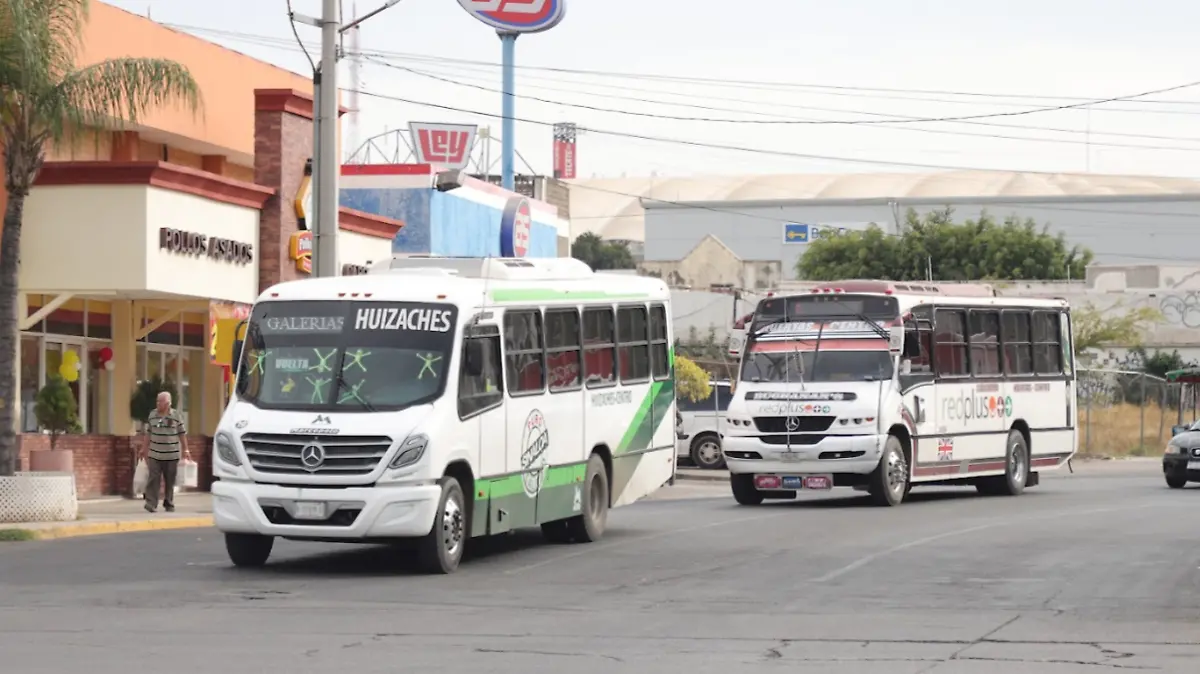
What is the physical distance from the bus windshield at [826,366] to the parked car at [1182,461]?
9728mm

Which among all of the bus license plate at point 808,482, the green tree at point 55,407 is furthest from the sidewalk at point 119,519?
the bus license plate at point 808,482

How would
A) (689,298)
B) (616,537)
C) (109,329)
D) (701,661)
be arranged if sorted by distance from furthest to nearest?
1. (689,298)
2. (109,329)
3. (616,537)
4. (701,661)

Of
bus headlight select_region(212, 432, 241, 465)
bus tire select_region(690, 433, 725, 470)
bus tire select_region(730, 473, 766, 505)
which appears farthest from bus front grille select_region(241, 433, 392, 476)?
bus tire select_region(690, 433, 725, 470)

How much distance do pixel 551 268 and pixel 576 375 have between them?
1165 mm

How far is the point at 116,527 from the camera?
75.7 feet

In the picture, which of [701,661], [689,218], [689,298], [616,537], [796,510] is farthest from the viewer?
[689,218]

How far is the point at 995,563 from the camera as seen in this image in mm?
18219

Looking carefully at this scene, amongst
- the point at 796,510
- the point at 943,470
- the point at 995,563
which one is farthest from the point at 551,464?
the point at 943,470

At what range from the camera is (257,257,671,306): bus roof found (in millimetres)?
17531

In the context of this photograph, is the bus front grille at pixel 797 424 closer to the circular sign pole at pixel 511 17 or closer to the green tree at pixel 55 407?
the green tree at pixel 55 407

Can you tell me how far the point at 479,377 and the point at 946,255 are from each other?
80.4m

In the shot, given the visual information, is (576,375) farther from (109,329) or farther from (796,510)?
(109,329)

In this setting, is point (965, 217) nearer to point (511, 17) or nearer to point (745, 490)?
point (511, 17)

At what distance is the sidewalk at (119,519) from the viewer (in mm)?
21931
